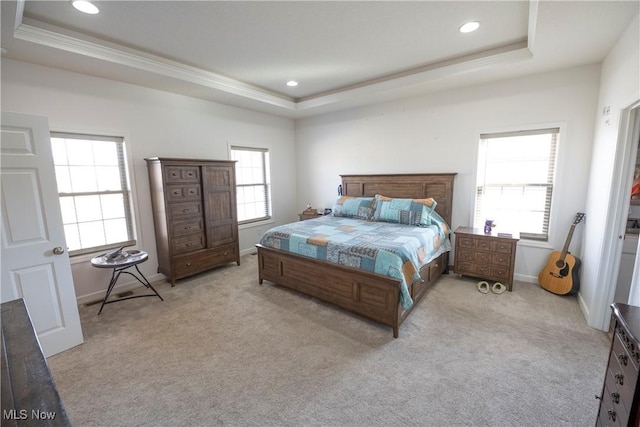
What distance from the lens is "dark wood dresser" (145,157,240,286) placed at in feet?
11.7

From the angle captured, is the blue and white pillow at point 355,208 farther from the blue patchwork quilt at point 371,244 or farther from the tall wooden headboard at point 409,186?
the tall wooden headboard at point 409,186

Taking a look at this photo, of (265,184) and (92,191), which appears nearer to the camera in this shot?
(92,191)

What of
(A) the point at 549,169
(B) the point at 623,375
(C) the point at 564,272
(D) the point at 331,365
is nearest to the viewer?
(B) the point at 623,375

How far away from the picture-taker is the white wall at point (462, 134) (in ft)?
10.5

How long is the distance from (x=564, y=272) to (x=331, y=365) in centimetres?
301

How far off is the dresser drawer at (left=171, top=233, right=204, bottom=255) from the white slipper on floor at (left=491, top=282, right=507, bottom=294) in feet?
13.0

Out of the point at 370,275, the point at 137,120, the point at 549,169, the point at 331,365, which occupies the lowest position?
the point at 331,365

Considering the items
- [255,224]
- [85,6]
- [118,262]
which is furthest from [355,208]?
[85,6]

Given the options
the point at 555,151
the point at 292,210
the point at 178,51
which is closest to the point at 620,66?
the point at 555,151

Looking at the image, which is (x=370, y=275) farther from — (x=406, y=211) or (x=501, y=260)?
(x=501, y=260)

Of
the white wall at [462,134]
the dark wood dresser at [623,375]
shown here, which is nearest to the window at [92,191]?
the white wall at [462,134]

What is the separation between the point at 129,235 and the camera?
3670 mm

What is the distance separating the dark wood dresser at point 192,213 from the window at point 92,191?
0.36 meters

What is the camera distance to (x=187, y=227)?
3781 mm
